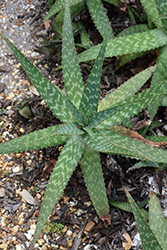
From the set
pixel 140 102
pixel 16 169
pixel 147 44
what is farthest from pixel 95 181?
pixel 147 44

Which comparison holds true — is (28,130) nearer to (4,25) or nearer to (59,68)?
(59,68)

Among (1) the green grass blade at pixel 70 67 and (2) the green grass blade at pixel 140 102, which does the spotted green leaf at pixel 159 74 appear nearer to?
(2) the green grass blade at pixel 140 102

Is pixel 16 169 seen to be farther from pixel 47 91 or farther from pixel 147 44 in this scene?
pixel 147 44

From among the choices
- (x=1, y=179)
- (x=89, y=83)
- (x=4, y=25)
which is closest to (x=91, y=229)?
(x=1, y=179)

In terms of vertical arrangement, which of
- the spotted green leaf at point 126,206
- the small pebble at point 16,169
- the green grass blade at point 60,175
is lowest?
the spotted green leaf at point 126,206

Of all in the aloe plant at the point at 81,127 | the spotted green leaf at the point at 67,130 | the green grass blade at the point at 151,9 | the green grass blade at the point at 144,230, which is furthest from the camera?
the green grass blade at the point at 151,9

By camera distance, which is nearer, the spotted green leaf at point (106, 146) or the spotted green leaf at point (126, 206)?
the spotted green leaf at point (106, 146)

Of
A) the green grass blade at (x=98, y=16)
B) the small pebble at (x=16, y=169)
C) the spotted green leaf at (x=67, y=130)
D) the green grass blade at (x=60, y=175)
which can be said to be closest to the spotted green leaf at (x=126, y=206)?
the green grass blade at (x=60, y=175)
